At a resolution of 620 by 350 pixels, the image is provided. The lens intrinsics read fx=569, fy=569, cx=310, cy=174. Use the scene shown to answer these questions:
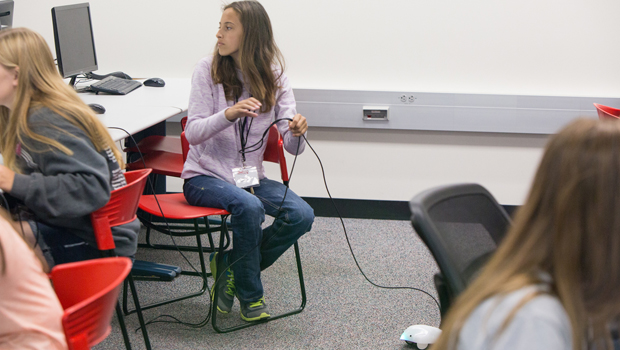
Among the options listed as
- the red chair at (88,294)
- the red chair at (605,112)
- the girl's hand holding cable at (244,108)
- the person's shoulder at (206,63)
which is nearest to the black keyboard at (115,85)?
the person's shoulder at (206,63)

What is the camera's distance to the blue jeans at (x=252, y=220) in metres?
2.06

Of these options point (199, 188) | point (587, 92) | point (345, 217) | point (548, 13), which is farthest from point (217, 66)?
point (587, 92)

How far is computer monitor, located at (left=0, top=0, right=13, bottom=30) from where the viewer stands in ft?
9.40

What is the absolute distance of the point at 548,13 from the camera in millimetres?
3021

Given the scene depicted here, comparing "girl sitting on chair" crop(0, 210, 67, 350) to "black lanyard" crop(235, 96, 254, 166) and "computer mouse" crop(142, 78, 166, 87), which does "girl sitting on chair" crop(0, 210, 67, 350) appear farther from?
"computer mouse" crop(142, 78, 166, 87)

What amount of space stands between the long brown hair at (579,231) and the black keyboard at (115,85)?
2369 mm

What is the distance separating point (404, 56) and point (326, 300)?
147 centimetres

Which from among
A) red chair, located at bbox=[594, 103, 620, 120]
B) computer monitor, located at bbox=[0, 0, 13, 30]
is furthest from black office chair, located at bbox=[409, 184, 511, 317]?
computer monitor, located at bbox=[0, 0, 13, 30]

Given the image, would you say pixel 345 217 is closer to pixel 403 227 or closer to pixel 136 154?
pixel 403 227

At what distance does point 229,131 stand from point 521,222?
162 cm

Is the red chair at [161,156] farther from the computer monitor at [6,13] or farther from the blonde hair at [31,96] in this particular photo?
the computer monitor at [6,13]

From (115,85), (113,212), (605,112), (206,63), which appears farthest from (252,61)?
(605,112)

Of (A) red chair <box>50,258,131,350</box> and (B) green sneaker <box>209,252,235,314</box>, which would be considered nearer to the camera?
(A) red chair <box>50,258,131,350</box>

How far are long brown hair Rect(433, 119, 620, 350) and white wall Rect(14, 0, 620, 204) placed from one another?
7.95ft
